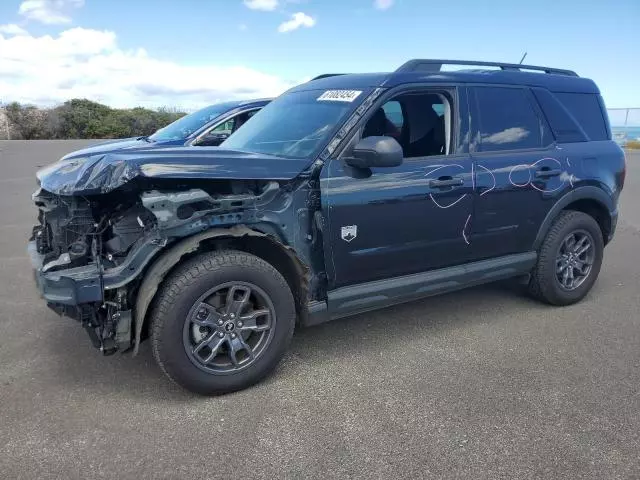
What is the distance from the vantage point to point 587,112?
15.9 ft

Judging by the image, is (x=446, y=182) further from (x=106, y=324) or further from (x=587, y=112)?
(x=106, y=324)

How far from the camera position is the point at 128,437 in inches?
112

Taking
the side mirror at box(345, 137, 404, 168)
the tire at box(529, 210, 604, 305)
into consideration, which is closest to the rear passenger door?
the tire at box(529, 210, 604, 305)

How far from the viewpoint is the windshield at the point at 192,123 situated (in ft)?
25.5

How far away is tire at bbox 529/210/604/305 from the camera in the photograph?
181 inches

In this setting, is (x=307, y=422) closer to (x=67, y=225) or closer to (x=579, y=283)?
(x=67, y=225)

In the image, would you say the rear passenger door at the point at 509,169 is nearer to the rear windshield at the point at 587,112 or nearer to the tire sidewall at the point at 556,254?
the tire sidewall at the point at 556,254

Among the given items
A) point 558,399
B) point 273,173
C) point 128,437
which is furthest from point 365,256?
point 128,437

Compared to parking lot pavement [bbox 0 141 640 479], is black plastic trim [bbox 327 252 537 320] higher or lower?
higher

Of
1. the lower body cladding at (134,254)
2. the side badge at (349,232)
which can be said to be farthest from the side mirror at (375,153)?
the lower body cladding at (134,254)

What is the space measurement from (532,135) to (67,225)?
11.9 ft

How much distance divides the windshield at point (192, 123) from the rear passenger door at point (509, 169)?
183 inches

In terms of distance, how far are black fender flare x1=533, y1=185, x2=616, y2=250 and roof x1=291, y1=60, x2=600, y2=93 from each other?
0.92 meters

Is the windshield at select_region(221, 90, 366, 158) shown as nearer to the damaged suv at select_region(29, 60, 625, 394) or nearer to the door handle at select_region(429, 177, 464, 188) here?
the damaged suv at select_region(29, 60, 625, 394)
